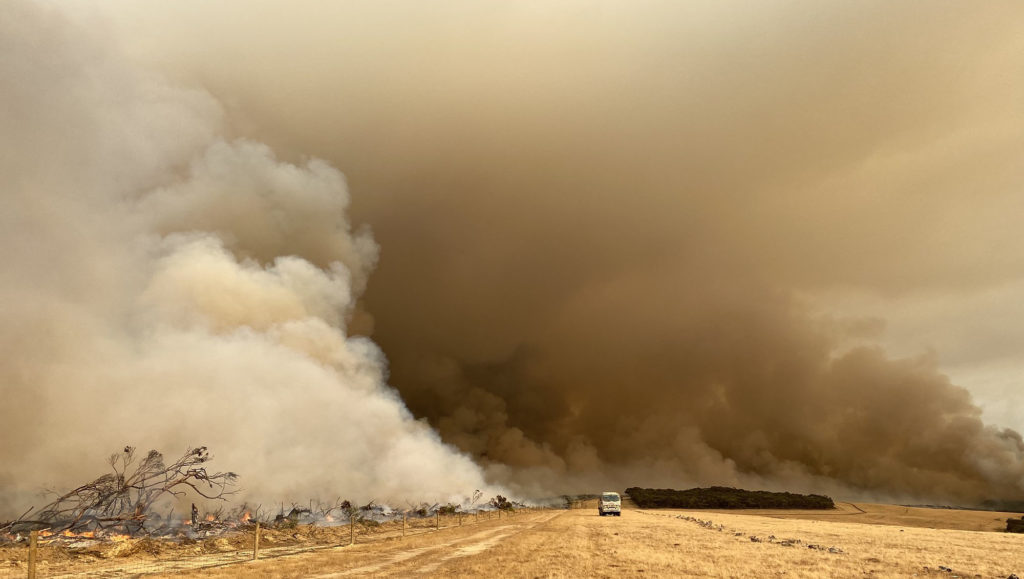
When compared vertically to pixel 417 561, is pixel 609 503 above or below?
below

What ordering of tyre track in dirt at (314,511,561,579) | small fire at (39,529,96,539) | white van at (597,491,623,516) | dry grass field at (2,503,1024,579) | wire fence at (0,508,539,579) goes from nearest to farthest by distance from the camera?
dry grass field at (2,503,1024,579) → tyre track in dirt at (314,511,561,579) → wire fence at (0,508,539,579) → small fire at (39,529,96,539) → white van at (597,491,623,516)

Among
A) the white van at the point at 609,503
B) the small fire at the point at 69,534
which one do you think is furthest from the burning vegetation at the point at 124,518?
the white van at the point at 609,503

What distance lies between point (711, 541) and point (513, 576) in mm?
27178

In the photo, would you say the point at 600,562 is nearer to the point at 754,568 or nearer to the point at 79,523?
the point at 754,568

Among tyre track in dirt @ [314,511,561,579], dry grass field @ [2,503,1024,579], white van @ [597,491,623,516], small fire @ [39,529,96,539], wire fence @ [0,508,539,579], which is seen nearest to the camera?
dry grass field @ [2,503,1024,579]

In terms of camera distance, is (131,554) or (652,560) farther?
(131,554)

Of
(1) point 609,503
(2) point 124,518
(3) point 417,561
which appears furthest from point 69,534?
(1) point 609,503

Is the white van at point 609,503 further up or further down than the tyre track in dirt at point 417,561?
further down

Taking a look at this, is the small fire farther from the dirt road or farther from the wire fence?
the dirt road

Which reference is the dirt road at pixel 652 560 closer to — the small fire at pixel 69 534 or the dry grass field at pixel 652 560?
the dry grass field at pixel 652 560

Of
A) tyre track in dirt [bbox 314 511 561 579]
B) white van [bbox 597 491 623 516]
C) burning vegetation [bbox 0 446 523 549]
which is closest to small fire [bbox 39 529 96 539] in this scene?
burning vegetation [bbox 0 446 523 549]

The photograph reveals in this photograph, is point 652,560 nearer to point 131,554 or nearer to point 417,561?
point 417,561

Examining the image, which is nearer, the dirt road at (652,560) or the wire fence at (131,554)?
the dirt road at (652,560)

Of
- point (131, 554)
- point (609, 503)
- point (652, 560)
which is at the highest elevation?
point (652, 560)
